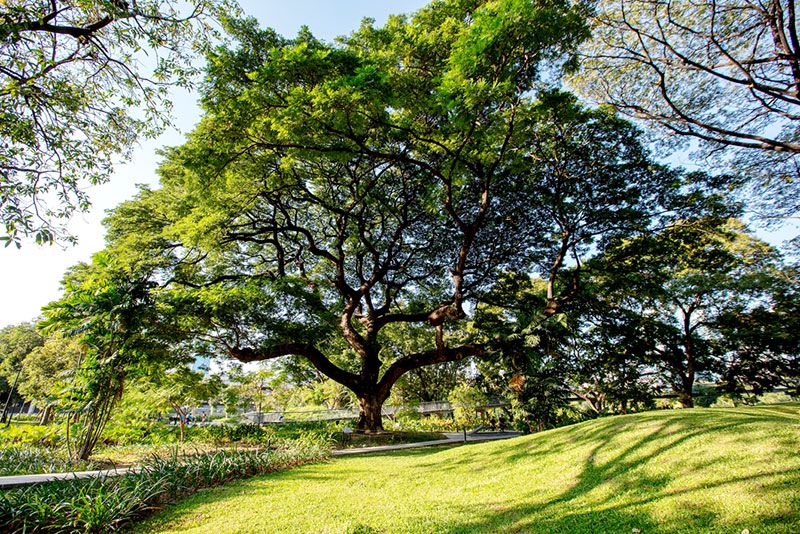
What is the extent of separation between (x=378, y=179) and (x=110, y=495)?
32.1 ft

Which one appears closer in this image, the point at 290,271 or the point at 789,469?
the point at 789,469

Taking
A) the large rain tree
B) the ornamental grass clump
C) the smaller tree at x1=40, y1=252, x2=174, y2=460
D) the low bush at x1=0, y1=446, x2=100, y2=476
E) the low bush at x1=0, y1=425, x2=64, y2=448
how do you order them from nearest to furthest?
1. the ornamental grass clump
2. the low bush at x1=0, y1=446, x2=100, y2=476
3. the low bush at x1=0, y1=425, x2=64, y2=448
4. the smaller tree at x1=40, y1=252, x2=174, y2=460
5. the large rain tree

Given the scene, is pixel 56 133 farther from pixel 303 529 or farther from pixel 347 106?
pixel 303 529

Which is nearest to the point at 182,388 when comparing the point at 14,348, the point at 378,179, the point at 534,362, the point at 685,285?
the point at 378,179

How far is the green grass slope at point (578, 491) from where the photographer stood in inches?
120

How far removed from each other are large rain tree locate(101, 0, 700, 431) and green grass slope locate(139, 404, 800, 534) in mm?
5935

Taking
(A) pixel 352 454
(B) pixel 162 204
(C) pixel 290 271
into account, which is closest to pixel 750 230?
(A) pixel 352 454

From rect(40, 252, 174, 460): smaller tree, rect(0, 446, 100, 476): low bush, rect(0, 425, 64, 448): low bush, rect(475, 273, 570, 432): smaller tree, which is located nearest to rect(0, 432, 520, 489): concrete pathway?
rect(0, 446, 100, 476): low bush

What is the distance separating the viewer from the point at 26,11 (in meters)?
3.90

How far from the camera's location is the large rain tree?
7250mm

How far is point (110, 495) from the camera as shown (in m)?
3.91

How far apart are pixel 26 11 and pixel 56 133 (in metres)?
1.51

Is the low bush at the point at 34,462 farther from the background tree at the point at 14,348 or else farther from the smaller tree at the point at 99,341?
the background tree at the point at 14,348

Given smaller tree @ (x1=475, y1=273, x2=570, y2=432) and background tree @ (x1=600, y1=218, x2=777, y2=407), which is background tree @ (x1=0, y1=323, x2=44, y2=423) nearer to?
smaller tree @ (x1=475, y1=273, x2=570, y2=432)
